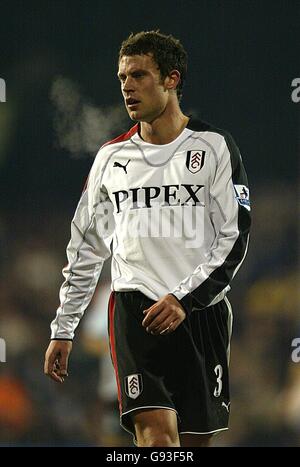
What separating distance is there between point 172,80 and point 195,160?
298 mm

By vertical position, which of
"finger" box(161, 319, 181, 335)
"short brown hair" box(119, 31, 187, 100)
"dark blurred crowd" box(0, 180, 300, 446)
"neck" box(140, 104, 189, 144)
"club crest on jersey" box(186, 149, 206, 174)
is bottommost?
"dark blurred crowd" box(0, 180, 300, 446)

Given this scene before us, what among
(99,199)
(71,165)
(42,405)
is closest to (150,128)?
(99,199)

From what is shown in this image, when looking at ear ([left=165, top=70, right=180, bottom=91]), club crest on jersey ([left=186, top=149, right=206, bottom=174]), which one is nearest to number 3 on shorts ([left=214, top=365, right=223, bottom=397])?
club crest on jersey ([left=186, top=149, right=206, bottom=174])

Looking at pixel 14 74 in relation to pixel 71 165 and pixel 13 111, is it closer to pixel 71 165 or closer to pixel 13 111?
pixel 13 111

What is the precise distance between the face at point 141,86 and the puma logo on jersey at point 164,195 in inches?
9.6

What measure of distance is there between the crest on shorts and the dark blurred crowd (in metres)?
1.21

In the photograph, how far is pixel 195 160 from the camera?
2.98 m

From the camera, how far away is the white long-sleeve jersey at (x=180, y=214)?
289cm

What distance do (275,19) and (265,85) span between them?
1.01 feet

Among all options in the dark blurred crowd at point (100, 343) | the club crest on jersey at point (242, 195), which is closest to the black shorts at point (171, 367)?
the club crest on jersey at point (242, 195)

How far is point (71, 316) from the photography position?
10.3 ft

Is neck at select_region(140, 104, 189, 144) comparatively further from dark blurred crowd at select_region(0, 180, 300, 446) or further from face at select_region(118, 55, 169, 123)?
dark blurred crowd at select_region(0, 180, 300, 446)

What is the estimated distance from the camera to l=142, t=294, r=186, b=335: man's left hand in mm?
2725

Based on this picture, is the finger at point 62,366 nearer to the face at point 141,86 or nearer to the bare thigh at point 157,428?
the bare thigh at point 157,428
